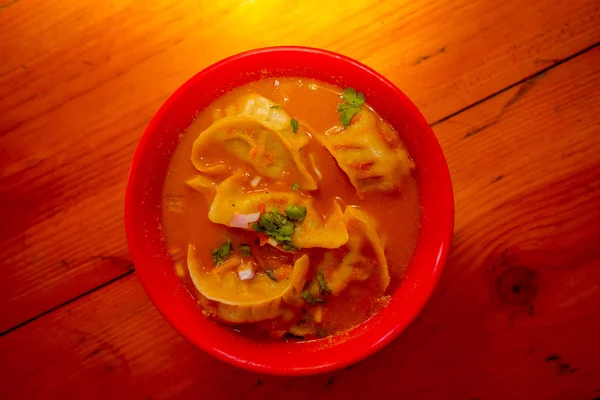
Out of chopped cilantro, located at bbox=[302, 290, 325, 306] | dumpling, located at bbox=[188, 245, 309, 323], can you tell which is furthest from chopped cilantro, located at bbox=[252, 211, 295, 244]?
chopped cilantro, located at bbox=[302, 290, 325, 306]

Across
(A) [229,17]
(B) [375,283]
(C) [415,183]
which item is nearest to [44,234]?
(A) [229,17]

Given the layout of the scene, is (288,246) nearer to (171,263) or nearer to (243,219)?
(243,219)

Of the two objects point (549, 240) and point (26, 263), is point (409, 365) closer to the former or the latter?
point (549, 240)

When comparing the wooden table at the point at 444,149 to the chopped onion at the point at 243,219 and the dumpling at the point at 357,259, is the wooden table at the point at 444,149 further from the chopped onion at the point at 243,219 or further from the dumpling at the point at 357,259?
the chopped onion at the point at 243,219

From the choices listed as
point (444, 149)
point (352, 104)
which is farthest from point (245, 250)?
point (444, 149)

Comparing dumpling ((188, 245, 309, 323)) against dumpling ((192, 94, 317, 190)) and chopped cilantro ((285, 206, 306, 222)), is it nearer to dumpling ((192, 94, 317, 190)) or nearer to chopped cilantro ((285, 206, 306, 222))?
chopped cilantro ((285, 206, 306, 222))

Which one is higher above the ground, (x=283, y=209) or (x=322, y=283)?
(x=283, y=209)
